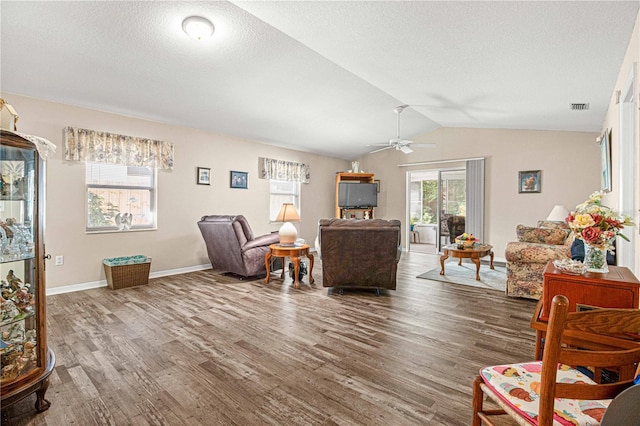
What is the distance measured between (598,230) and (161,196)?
207 inches

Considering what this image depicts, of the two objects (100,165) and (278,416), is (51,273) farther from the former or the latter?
(278,416)

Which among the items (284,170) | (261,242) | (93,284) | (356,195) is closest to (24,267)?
(93,284)

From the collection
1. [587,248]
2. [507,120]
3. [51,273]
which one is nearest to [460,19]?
[587,248]

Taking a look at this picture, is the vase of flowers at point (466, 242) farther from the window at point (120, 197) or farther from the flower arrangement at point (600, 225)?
the window at point (120, 197)

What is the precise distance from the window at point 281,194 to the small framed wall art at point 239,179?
0.71m

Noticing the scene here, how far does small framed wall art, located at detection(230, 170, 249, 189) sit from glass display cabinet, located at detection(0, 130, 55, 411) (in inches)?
167

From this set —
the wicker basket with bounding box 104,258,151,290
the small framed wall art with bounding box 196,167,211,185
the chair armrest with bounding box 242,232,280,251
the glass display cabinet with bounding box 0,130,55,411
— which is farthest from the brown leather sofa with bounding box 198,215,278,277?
the glass display cabinet with bounding box 0,130,55,411

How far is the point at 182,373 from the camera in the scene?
Answer: 2.08 metres

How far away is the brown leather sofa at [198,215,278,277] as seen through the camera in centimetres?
453

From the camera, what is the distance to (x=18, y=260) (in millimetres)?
1739

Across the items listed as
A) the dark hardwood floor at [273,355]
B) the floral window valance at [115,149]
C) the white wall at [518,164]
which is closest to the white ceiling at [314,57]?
the floral window valance at [115,149]

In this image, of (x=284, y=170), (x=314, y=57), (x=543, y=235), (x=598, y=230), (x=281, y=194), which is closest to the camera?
(x=598, y=230)

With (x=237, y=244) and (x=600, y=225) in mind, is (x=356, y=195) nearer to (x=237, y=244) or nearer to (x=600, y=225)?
(x=237, y=244)

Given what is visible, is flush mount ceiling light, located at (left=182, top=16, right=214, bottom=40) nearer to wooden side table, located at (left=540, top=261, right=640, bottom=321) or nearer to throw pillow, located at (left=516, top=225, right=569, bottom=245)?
wooden side table, located at (left=540, top=261, right=640, bottom=321)
